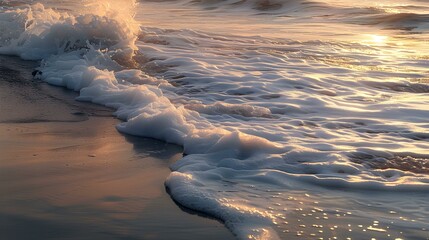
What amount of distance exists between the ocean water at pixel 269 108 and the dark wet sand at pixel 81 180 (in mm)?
153

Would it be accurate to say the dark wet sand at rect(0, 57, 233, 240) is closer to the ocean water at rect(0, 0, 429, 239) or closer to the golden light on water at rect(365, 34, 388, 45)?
the ocean water at rect(0, 0, 429, 239)

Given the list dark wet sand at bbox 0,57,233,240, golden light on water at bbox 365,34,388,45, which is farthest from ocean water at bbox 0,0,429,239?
dark wet sand at bbox 0,57,233,240

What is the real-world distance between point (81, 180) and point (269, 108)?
2.50 m

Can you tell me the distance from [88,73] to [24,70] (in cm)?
136

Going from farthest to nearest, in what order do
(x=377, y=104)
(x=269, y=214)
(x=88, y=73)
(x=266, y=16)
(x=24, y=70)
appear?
(x=266, y=16) → (x=24, y=70) → (x=88, y=73) → (x=377, y=104) → (x=269, y=214)

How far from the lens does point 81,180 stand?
13.6 feet

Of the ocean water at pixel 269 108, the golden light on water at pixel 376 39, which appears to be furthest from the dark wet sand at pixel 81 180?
the golden light on water at pixel 376 39

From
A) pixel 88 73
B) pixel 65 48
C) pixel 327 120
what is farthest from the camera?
pixel 65 48

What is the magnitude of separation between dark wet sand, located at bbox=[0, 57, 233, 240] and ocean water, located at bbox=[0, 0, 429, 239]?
153 mm

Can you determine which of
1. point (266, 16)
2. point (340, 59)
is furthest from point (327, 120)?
point (266, 16)

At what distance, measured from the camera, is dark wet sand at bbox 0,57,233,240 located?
134 inches

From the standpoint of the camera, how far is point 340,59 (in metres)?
9.32

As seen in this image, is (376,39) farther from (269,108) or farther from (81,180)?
(81,180)

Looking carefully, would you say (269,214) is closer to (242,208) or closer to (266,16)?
(242,208)
